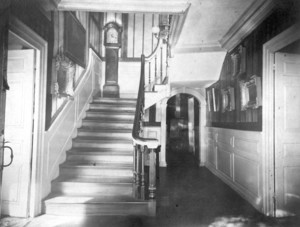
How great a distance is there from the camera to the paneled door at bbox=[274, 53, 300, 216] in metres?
3.25

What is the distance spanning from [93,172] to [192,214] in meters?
1.69

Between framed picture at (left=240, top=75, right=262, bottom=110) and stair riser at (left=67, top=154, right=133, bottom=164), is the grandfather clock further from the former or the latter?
framed picture at (left=240, top=75, right=262, bottom=110)

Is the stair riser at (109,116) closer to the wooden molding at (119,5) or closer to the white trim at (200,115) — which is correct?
the white trim at (200,115)

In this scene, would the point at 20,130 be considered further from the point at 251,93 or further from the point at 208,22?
the point at 251,93

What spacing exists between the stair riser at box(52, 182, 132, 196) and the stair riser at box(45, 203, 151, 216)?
13.1 inches

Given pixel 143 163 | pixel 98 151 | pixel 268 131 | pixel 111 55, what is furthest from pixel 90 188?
pixel 111 55

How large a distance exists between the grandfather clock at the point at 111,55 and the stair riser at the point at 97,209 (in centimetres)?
411

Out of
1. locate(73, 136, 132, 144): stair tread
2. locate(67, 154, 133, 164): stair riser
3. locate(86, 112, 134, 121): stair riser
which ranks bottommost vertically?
locate(67, 154, 133, 164): stair riser

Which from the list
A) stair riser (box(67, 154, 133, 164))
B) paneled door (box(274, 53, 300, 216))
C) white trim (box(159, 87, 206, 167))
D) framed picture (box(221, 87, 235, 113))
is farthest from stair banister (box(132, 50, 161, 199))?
white trim (box(159, 87, 206, 167))

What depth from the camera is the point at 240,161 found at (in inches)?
166

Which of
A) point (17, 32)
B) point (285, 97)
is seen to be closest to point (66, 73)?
point (17, 32)

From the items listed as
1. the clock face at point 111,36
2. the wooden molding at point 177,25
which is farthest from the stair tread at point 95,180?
the clock face at point 111,36

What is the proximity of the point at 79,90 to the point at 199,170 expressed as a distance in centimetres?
374

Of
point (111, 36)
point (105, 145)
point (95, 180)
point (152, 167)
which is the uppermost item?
point (111, 36)
